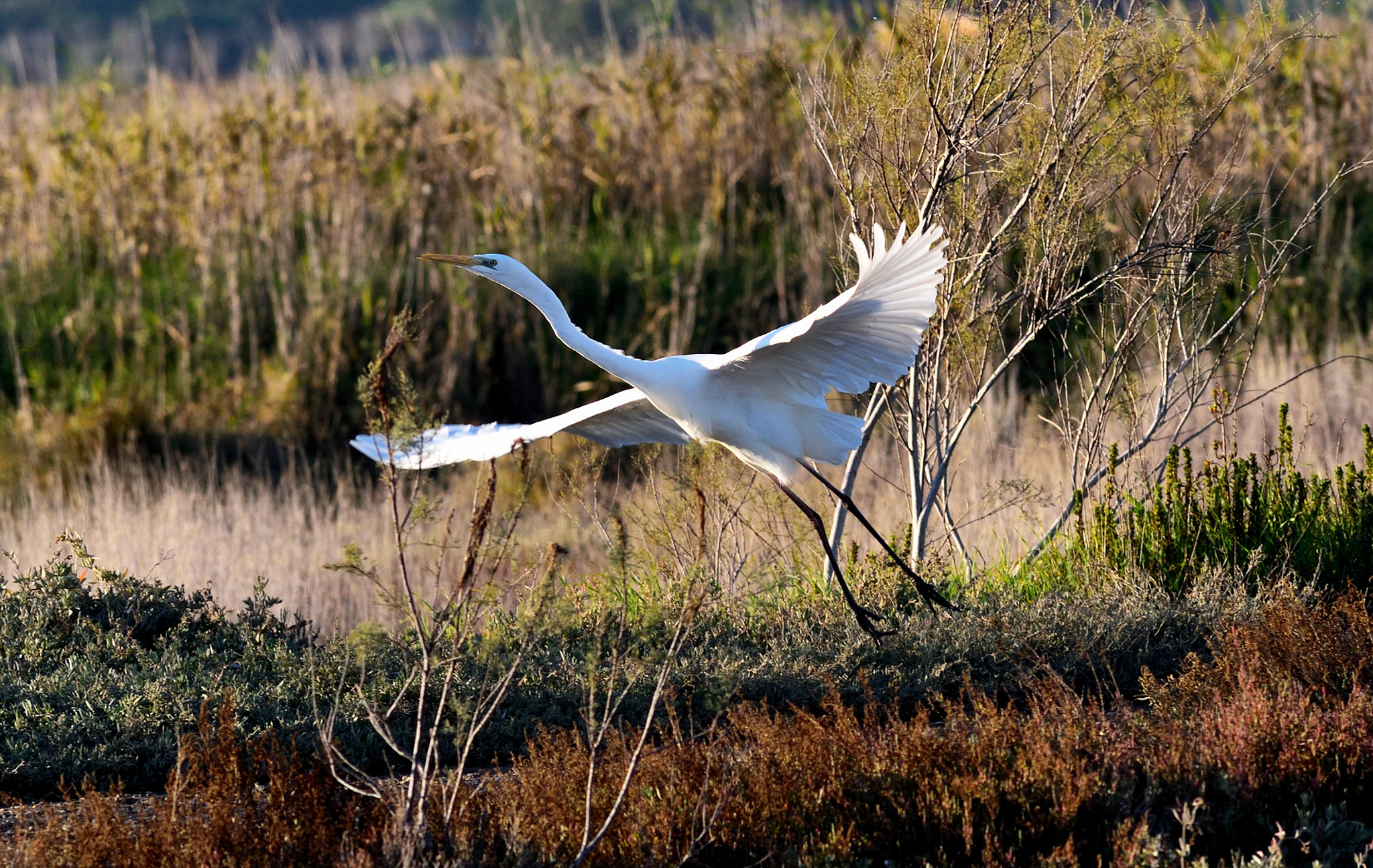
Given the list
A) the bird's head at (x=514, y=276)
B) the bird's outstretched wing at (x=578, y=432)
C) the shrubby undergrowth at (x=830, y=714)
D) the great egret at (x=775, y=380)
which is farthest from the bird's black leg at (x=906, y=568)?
the bird's head at (x=514, y=276)

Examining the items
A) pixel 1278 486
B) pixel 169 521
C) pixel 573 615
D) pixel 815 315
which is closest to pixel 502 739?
pixel 573 615

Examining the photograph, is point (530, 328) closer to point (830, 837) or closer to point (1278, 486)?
point (1278, 486)

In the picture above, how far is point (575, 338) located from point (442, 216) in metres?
7.40

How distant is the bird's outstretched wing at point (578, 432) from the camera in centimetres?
485

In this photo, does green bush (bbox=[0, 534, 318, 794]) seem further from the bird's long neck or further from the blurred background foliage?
the blurred background foliage

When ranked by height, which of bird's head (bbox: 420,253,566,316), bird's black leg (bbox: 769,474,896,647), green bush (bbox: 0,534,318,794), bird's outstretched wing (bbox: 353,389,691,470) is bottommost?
green bush (bbox: 0,534,318,794)

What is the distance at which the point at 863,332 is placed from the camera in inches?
163

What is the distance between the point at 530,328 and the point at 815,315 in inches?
280

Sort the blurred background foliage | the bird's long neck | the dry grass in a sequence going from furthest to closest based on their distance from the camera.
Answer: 1. the blurred background foliage
2. the dry grass
3. the bird's long neck

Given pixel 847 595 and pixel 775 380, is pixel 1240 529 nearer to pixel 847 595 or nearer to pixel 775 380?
pixel 847 595

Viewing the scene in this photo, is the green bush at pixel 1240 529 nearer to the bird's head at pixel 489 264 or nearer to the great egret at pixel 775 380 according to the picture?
the great egret at pixel 775 380

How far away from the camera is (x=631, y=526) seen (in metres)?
6.64

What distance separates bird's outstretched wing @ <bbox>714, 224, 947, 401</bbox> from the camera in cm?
374

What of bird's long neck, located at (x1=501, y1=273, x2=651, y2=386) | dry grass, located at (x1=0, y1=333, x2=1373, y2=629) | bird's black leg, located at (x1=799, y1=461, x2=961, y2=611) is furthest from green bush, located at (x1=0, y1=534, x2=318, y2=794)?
bird's black leg, located at (x1=799, y1=461, x2=961, y2=611)
